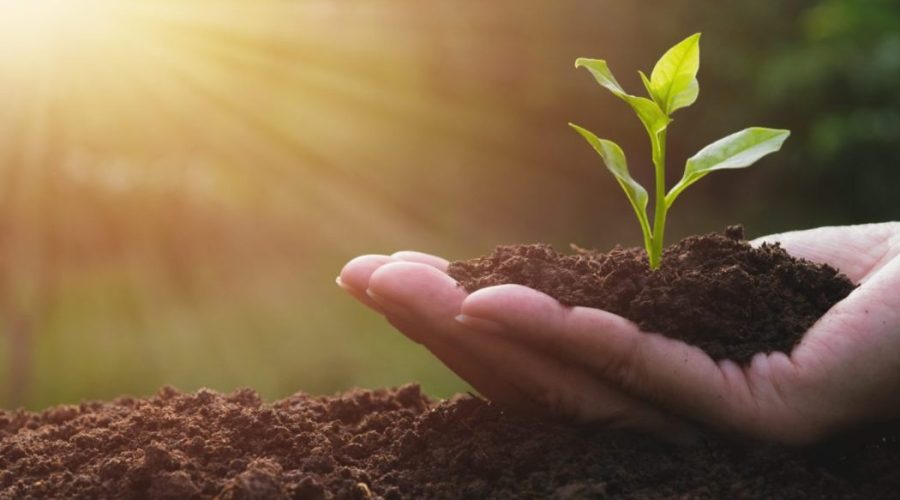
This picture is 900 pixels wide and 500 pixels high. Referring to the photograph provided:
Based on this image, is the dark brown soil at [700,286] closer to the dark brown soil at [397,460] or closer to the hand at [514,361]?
the hand at [514,361]

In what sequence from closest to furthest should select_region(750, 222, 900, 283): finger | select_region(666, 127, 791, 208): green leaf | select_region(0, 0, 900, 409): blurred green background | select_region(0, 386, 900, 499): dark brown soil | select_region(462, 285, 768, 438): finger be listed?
1. select_region(0, 386, 900, 499): dark brown soil
2. select_region(462, 285, 768, 438): finger
3. select_region(666, 127, 791, 208): green leaf
4. select_region(750, 222, 900, 283): finger
5. select_region(0, 0, 900, 409): blurred green background

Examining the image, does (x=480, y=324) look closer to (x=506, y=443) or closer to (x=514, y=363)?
(x=514, y=363)

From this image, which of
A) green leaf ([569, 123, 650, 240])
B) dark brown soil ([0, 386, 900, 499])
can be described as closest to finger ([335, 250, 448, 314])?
dark brown soil ([0, 386, 900, 499])

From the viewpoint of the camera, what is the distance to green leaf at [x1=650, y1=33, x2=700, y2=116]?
1868 mm

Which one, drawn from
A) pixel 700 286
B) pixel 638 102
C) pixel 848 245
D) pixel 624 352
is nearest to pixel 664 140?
pixel 638 102

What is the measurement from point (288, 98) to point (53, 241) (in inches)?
89.3

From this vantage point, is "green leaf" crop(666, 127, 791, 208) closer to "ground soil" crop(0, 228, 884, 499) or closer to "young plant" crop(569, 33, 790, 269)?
"young plant" crop(569, 33, 790, 269)

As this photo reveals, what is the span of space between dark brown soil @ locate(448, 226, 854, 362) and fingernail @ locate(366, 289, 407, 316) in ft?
0.45

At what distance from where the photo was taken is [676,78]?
1.89 meters

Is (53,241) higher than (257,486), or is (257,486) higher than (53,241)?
(53,241)

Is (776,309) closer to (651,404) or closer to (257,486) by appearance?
(651,404)

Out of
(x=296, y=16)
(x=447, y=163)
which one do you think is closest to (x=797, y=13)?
(x=447, y=163)

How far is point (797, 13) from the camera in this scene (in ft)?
27.0

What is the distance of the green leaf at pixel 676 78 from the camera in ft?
6.13
